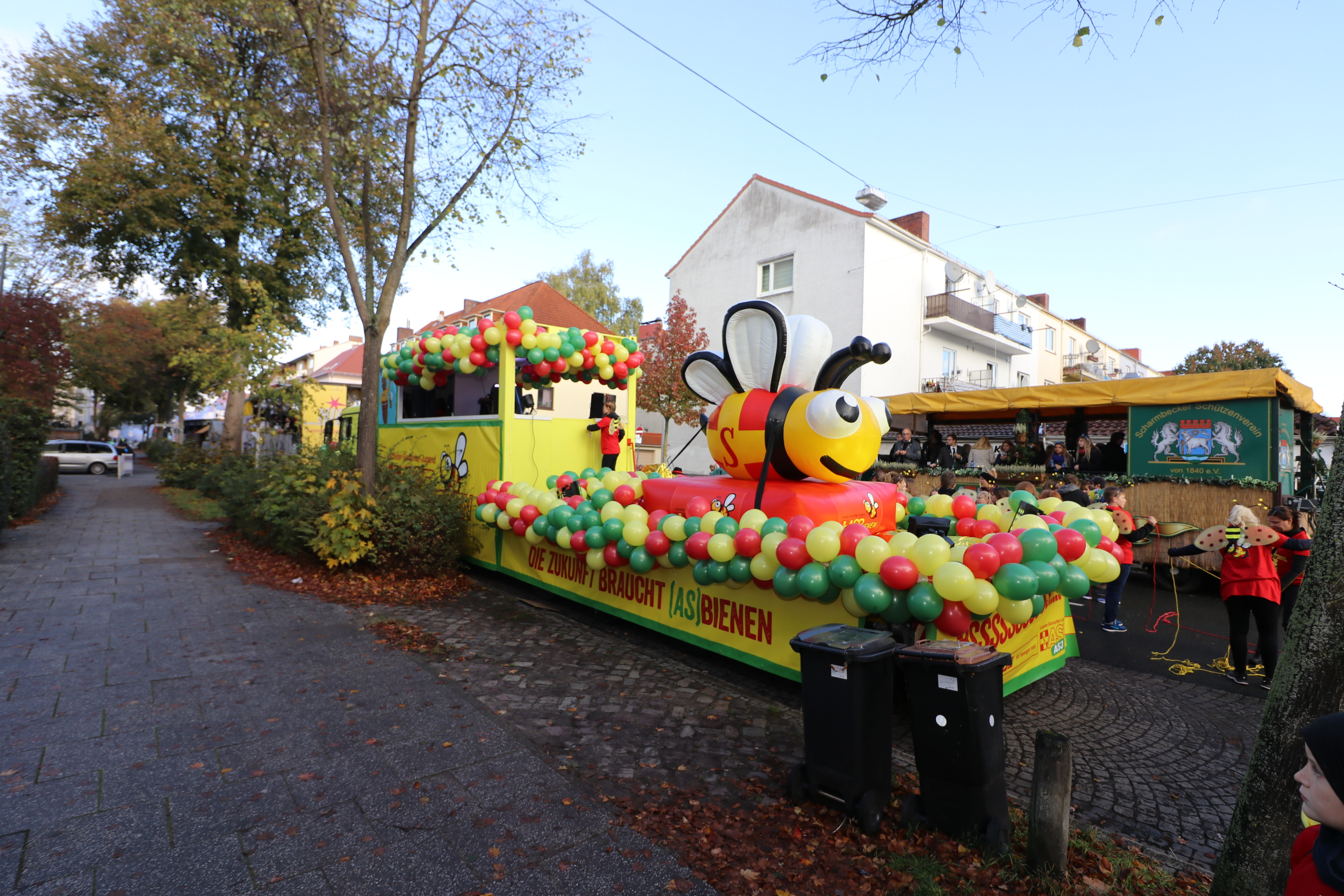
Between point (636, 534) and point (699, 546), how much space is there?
2.73ft

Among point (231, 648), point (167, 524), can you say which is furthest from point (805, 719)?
point (167, 524)

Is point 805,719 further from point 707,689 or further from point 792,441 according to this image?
point 792,441

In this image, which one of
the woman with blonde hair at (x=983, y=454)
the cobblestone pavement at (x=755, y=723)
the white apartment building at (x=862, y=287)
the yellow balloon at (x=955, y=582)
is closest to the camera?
the cobblestone pavement at (x=755, y=723)

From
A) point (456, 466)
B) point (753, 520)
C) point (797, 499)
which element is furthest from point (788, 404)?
point (456, 466)

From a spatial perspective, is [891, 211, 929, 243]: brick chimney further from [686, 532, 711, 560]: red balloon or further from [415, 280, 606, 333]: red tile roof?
[686, 532, 711, 560]: red balloon

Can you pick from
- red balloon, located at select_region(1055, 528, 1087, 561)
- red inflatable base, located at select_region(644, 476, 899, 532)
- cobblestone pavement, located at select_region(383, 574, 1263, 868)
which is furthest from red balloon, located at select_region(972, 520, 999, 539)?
red balloon, located at select_region(1055, 528, 1087, 561)

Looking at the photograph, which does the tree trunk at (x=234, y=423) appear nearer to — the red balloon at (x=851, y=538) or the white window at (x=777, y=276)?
the white window at (x=777, y=276)

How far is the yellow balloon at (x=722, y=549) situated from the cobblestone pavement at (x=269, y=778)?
5.88ft

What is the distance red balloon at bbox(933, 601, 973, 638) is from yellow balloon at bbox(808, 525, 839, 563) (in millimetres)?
716

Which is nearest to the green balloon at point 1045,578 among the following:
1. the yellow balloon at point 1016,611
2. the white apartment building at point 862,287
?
the yellow balloon at point 1016,611

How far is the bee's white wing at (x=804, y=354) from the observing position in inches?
218

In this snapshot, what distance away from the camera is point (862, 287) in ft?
69.9

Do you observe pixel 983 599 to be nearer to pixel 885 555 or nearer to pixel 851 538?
pixel 885 555

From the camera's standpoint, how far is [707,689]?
5000mm
